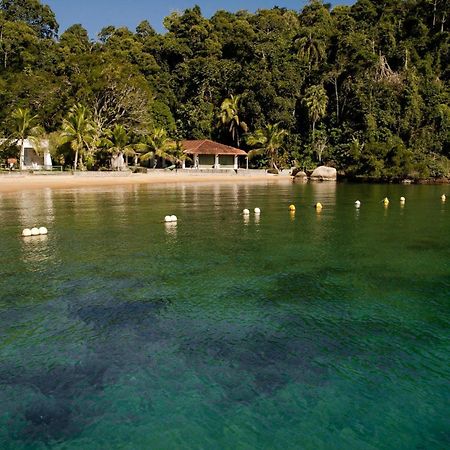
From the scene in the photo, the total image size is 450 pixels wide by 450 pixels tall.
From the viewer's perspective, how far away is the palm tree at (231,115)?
71.0 meters

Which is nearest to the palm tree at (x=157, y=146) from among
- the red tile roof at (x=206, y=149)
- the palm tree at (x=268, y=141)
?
the red tile roof at (x=206, y=149)

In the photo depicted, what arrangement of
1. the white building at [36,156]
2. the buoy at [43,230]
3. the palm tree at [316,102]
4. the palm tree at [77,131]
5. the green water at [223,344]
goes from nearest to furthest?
the green water at [223,344], the buoy at [43,230], the palm tree at [77,131], the white building at [36,156], the palm tree at [316,102]

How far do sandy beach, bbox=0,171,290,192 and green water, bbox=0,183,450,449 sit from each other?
1094 inches

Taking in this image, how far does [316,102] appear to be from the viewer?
68.9 meters

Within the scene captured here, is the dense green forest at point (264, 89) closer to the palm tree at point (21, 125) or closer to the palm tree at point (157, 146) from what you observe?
the palm tree at point (157, 146)

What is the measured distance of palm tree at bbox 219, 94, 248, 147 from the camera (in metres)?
71.0

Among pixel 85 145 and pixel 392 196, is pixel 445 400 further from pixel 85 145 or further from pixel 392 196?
pixel 85 145

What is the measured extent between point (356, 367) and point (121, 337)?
174 inches

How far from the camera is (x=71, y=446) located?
233 inches

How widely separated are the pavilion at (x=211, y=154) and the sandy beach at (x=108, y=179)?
509 centimetres

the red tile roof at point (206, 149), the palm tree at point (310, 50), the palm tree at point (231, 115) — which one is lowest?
the red tile roof at point (206, 149)

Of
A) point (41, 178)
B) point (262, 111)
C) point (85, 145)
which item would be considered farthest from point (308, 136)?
point (41, 178)

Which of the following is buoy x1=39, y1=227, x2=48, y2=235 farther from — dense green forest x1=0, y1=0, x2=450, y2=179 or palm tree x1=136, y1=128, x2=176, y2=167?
palm tree x1=136, y1=128, x2=176, y2=167

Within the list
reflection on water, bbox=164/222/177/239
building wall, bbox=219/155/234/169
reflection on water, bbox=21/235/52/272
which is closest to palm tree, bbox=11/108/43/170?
building wall, bbox=219/155/234/169
